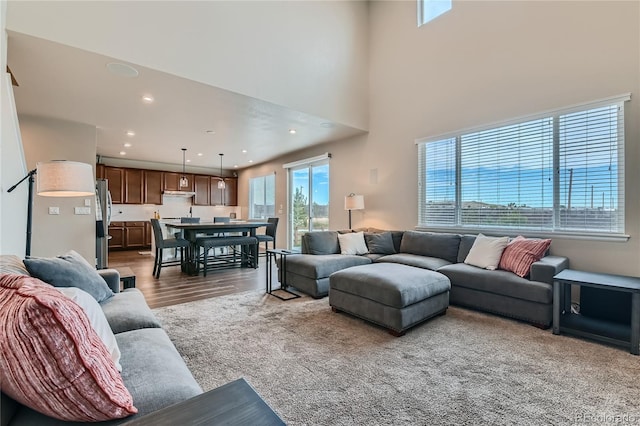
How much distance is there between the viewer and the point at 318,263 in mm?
3881

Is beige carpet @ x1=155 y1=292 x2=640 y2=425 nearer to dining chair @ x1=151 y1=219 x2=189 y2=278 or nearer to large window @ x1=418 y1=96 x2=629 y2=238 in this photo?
large window @ x1=418 y1=96 x2=629 y2=238

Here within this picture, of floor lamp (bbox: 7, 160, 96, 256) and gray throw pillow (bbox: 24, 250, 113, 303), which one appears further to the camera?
floor lamp (bbox: 7, 160, 96, 256)

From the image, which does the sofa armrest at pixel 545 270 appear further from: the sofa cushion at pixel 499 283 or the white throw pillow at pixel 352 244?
the white throw pillow at pixel 352 244

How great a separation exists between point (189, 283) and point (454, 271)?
12.6ft

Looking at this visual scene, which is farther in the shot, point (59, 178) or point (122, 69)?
point (122, 69)

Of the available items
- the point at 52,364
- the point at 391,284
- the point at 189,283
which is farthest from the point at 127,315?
the point at 189,283

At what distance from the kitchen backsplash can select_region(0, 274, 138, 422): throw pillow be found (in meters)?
9.06

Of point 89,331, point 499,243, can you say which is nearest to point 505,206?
point 499,243

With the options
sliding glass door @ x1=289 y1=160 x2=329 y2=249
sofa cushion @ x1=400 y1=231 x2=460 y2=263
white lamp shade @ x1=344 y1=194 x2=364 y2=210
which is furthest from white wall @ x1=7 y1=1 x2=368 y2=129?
sofa cushion @ x1=400 y1=231 x2=460 y2=263

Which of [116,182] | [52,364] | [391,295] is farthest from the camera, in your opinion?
[116,182]

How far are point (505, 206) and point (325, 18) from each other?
415 centimetres

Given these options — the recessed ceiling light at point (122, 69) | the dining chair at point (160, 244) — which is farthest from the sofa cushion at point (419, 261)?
the recessed ceiling light at point (122, 69)

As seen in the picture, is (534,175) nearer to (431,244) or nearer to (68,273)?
(431,244)

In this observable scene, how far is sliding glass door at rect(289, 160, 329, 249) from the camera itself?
6918 millimetres
